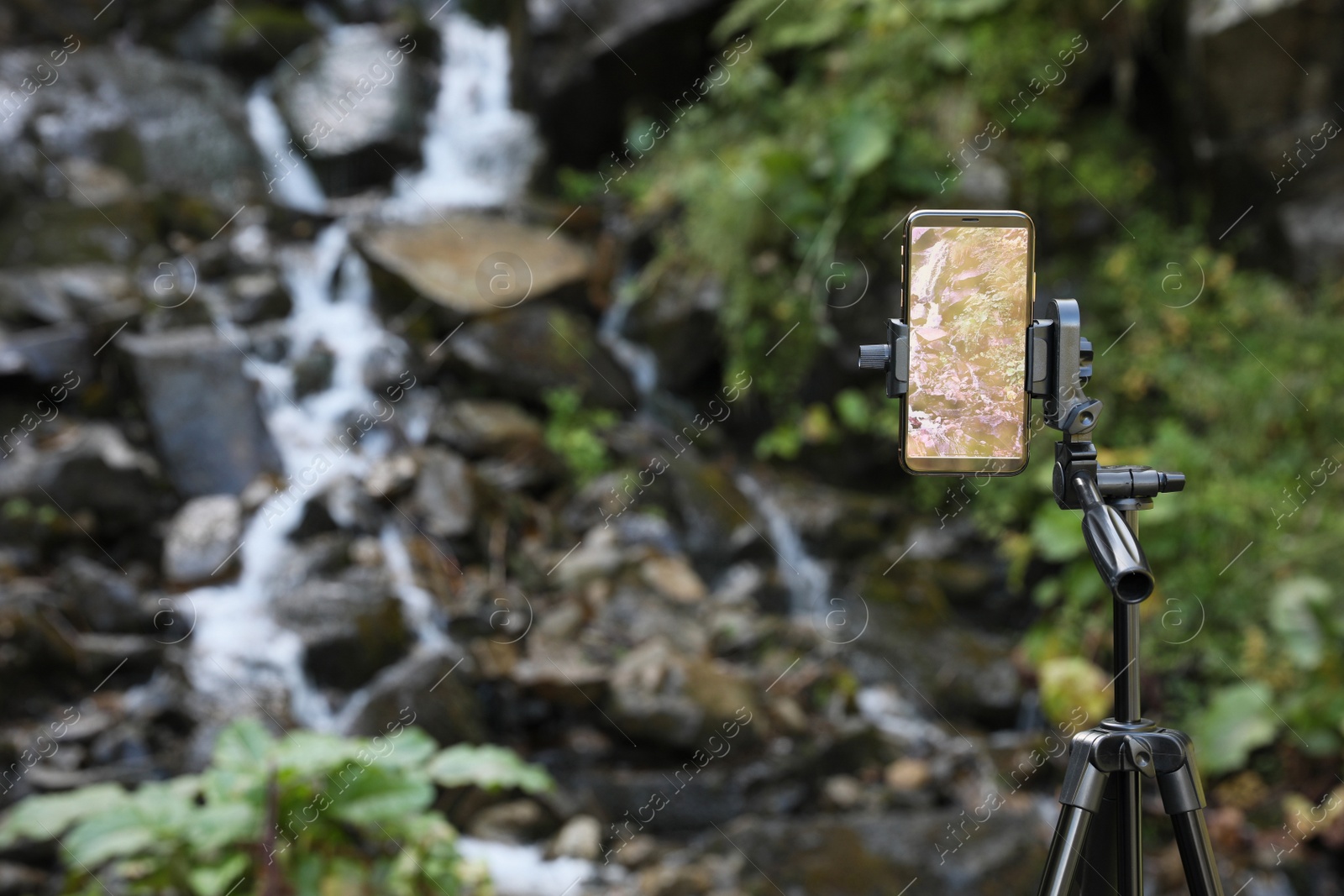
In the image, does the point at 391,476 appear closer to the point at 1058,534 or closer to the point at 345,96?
the point at 1058,534

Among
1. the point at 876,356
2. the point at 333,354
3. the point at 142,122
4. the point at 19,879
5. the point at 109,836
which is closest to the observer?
the point at 876,356

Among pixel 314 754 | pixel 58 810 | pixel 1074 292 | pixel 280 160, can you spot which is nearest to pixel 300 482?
pixel 58 810

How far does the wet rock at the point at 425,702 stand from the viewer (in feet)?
13.0

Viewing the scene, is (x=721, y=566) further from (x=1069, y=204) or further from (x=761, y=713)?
(x=1069, y=204)

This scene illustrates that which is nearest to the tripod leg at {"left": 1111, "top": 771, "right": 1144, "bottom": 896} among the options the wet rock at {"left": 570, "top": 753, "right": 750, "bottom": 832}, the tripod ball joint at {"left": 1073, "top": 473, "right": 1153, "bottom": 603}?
the tripod ball joint at {"left": 1073, "top": 473, "right": 1153, "bottom": 603}

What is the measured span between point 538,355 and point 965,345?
5.88 m

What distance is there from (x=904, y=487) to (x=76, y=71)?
8154 millimetres

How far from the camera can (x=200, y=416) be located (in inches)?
230

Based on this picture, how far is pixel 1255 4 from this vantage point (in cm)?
524

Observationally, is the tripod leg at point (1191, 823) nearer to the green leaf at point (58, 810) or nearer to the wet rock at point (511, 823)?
the green leaf at point (58, 810)

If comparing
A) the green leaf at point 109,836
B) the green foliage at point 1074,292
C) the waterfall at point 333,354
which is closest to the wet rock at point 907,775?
the green foliage at point 1074,292

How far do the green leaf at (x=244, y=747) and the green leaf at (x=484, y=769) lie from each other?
431mm

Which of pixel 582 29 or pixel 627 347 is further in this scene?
pixel 582 29

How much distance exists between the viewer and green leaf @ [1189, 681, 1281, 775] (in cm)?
381
